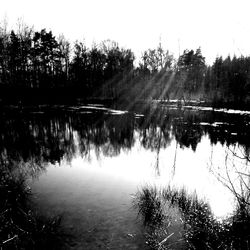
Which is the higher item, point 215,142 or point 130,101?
point 130,101

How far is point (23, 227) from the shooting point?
5.57 m

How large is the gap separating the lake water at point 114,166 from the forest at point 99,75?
20962 mm

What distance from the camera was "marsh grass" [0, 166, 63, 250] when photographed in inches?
190

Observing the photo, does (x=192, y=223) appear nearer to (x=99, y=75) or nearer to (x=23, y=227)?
(x=23, y=227)

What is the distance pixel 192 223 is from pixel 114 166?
6.44 metres

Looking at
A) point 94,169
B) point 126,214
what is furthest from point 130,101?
point 126,214

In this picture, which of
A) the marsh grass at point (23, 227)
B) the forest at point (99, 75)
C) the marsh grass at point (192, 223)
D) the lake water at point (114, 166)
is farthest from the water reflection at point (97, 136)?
the forest at point (99, 75)

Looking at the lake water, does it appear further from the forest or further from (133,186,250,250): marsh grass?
the forest

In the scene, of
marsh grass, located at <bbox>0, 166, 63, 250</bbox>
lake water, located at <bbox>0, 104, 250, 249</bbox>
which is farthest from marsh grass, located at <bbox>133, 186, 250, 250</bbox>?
marsh grass, located at <bbox>0, 166, 63, 250</bbox>

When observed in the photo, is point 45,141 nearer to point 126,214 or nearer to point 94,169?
point 94,169

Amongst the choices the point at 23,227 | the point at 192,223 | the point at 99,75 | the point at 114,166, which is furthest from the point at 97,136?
the point at 99,75

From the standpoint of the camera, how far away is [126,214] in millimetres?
6758

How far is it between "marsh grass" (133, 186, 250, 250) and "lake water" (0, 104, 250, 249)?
40cm

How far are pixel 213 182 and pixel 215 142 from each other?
812 cm
